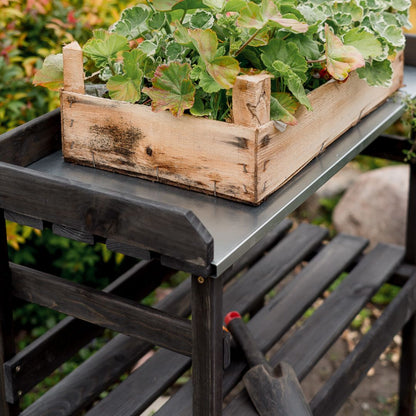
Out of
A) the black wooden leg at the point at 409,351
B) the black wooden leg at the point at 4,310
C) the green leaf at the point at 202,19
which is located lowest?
the black wooden leg at the point at 409,351

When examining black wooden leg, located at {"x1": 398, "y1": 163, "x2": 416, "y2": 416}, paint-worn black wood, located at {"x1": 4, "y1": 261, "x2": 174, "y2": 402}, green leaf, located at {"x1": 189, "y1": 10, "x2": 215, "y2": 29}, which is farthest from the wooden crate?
black wooden leg, located at {"x1": 398, "y1": 163, "x2": 416, "y2": 416}

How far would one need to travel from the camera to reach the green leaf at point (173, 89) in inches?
56.6

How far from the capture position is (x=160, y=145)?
1.54 metres

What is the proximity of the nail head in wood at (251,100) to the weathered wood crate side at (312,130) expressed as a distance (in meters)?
0.03

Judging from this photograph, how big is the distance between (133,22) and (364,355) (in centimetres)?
135

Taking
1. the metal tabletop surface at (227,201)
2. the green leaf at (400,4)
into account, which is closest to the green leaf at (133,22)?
the metal tabletop surface at (227,201)

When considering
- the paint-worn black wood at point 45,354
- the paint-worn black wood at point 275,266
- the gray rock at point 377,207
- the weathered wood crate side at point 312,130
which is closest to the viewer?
the weathered wood crate side at point 312,130

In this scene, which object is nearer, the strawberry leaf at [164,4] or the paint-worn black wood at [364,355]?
the strawberry leaf at [164,4]

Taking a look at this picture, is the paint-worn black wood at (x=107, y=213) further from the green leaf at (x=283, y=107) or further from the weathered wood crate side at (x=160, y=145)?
the green leaf at (x=283, y=107)

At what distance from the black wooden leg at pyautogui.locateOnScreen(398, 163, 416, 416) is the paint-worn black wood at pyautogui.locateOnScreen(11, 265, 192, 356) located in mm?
1545

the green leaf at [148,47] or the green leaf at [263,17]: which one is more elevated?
Result: the green leaf at [263,17]

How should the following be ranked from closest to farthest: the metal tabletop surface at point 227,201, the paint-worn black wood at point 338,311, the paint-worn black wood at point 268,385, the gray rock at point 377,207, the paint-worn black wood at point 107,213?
the paint-worn black wood at point 107,213 → the metal tabletop surface at point 227,201 → the paint-worn black wood at point 268,385 → the paint-worn black wood at point 338,311 → the gray rock at point 377,207

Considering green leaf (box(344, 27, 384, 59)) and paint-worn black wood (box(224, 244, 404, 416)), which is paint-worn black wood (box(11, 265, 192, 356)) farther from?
green leaf (box(344, 27, 384, 59))

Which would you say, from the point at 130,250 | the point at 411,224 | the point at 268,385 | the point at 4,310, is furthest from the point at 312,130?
the point at 411,224
